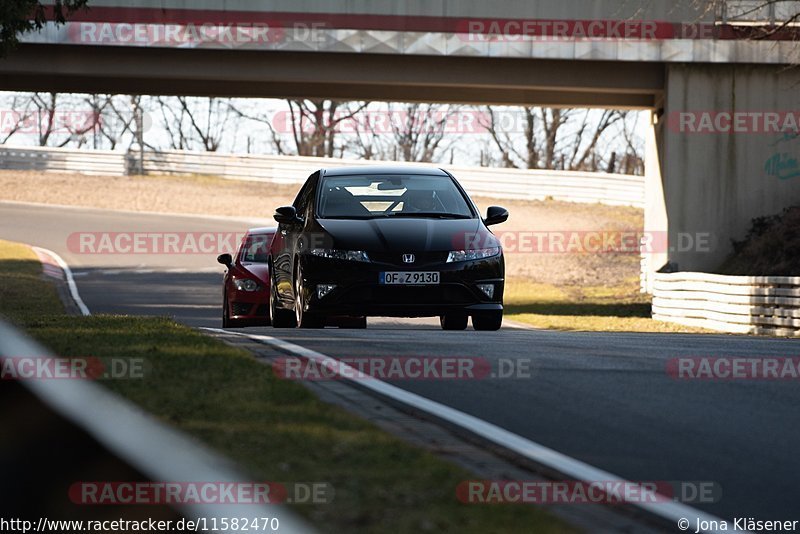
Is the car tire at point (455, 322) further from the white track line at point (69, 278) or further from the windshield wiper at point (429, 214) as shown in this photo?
the white track line at point (69, 278)

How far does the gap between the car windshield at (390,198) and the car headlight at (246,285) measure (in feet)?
12.4

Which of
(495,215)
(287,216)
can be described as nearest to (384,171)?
(287,216)

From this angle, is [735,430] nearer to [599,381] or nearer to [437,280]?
[599,381]

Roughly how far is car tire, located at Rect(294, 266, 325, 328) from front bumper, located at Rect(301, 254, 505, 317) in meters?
0.15

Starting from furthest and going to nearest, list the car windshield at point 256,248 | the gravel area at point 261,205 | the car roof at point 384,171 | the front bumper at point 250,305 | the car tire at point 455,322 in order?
the gravel area at point 261,205, the car windshield at point 256,248, the front bumper at point 250,305, the car tire at point 455,322, the car roof at point 384,171

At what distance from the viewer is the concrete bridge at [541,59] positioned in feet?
88.5

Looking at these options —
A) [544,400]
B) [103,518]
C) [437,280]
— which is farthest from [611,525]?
[437,280]

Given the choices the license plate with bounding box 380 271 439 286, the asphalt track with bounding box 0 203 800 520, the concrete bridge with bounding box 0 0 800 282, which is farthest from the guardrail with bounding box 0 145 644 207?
the license plate with bounding box 380 271 439 286

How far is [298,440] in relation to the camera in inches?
229

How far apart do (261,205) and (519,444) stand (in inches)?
1857

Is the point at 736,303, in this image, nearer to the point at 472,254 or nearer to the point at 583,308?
the point at 583,308

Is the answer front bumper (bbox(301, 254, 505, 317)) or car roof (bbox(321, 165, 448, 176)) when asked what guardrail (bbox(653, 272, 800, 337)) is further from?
front bumper (bbox(301, 254, 505, 317))

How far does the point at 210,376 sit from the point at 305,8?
2033cm

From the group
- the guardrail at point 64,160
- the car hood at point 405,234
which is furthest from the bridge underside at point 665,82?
the guardrail at point 64,160
